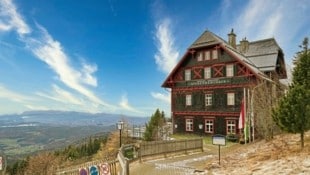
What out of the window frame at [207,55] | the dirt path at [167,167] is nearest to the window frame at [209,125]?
the window frame at [207,55]

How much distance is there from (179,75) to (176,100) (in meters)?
2.91

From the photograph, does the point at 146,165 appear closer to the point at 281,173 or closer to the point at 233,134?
the point at 281,173

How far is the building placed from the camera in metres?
33.8

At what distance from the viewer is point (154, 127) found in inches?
1388

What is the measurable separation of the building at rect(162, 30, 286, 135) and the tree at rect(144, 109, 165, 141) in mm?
3364

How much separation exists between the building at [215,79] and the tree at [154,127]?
3364 mm

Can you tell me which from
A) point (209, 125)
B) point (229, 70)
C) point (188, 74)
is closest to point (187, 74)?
point (188, 74)

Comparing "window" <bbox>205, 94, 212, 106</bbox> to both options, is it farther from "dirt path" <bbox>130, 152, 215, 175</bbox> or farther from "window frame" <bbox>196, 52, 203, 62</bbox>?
"dirt path" <bbox>130, 152, 215, 175</bbox>

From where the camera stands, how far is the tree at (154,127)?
3491cm

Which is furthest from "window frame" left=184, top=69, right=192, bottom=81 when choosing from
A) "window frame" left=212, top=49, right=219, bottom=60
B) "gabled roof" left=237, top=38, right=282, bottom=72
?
"gabled roof" left=237, top=38, right=282, bottom=72

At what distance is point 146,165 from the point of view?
19.2m

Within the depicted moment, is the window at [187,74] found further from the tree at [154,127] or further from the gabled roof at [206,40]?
the tree at [154,127]

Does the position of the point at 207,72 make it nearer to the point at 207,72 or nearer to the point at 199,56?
the point at 207,72

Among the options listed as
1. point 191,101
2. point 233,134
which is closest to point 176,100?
point 191,101
